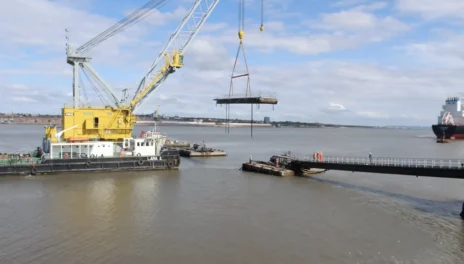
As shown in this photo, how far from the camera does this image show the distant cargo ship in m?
102

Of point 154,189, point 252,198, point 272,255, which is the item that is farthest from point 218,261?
point 154,189

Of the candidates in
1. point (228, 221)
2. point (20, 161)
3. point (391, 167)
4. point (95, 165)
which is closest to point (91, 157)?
point (95, 165)

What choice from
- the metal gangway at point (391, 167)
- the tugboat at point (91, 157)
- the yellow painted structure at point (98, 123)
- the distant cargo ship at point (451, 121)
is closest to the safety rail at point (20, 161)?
the tugboat at point (91, 157)

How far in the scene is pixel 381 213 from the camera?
69.5 feet

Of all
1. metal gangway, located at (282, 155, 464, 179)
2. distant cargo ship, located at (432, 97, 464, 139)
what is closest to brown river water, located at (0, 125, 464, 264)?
metal gangway, located at (282, 155, 464, 179)

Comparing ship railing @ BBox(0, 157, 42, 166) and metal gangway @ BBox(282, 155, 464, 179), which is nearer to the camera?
metal gangway @ BBox(282, 155, 464, 179)

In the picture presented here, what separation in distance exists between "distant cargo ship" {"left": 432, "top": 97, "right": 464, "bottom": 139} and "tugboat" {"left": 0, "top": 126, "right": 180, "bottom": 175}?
8835 cm

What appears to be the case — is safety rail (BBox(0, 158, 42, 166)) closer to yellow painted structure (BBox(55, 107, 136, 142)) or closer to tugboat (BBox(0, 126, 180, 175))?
tugboat (BBox(0, 126, 180, 175))

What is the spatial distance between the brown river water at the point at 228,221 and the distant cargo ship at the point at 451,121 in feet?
267

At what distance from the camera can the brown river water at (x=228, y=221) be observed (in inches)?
584

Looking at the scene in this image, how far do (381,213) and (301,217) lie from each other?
476 centimetres

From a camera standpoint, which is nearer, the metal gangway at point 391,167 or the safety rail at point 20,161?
the metal gangway at point 391,167

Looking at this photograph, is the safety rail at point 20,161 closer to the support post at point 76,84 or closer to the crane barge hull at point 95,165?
the crane barge hull at point 95,165

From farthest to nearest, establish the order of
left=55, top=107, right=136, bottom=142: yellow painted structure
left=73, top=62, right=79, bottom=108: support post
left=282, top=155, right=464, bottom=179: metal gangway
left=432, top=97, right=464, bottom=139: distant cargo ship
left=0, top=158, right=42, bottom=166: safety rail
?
1. left=432, top=97, right=464, bottom=139: distant cargo ship
2. left=73, top=62, right=79, bottom=108: support post
3. left=55, top=107, right=136, bottom=142: yellow painted structure
4. left=0, top=158, right=42, bottom=166: safety rail
5. left=282, top=155, right=464, bottom=179: metal gangway
